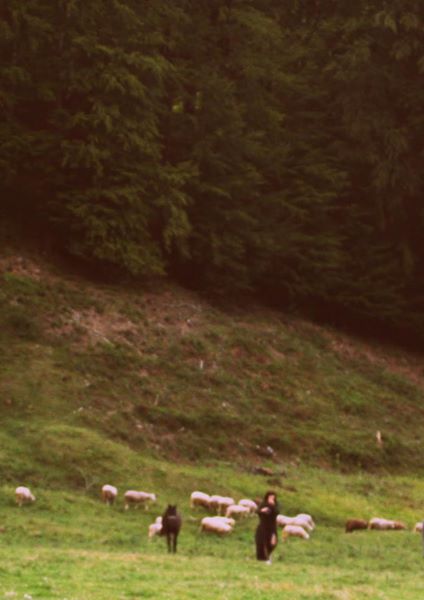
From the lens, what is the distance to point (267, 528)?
20.7 meters

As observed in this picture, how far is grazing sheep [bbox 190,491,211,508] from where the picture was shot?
2717 cm

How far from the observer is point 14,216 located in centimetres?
4094

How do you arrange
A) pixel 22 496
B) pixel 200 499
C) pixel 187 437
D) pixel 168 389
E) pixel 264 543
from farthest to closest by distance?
pixel 168 389, pixel 187 437, pixel 200 499, pixel 22 496, pixel 264 543

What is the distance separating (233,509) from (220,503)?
0.69 meters

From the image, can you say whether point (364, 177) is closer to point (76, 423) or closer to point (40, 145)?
point (40, 145)

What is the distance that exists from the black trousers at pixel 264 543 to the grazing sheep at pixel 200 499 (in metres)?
6.11

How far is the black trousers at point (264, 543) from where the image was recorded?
20750mm

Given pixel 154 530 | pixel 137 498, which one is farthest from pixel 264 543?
pixel 137 498

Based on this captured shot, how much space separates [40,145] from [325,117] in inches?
524

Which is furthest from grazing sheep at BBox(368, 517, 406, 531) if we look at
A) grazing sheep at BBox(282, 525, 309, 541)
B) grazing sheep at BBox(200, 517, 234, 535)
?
grazing sheep at BBox(200, 517, 234, 535)

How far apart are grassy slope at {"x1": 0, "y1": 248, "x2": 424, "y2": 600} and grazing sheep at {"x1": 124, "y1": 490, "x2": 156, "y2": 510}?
33cm

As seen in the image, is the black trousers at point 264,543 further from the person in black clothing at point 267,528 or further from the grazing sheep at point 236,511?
the grazing sheep at point 236,511

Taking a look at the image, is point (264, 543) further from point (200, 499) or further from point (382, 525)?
point (382, 525)

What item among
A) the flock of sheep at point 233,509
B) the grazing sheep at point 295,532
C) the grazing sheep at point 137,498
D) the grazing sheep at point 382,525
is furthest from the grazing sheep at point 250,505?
the grazing sheep at point 382,525
